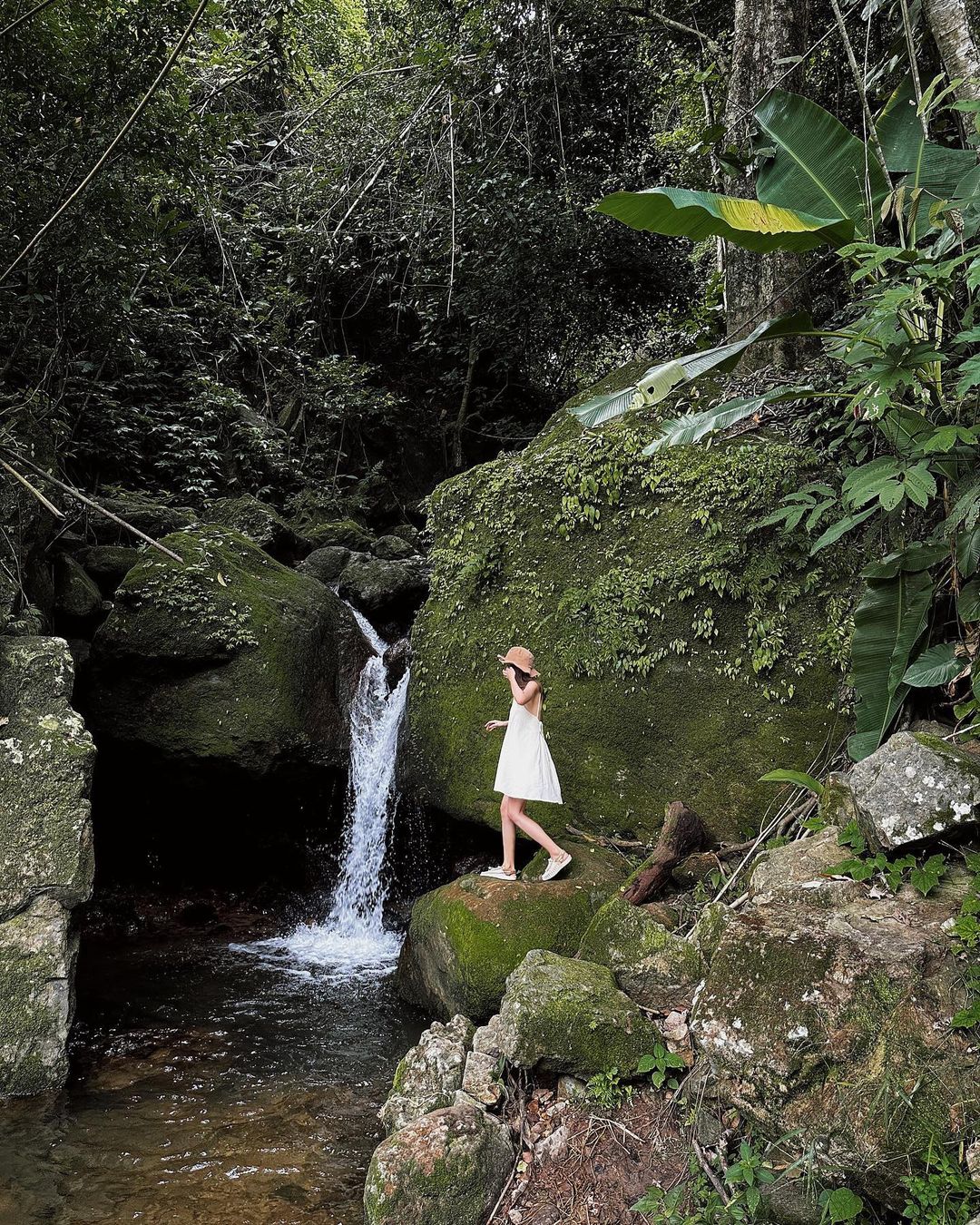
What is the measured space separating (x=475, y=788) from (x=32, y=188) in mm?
5758

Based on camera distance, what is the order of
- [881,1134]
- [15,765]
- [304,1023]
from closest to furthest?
[881,1134] < [15,765] < [304,1023]

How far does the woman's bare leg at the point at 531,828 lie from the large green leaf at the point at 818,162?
164 inches

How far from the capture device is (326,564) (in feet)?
37.7

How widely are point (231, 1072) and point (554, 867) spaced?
2.30 metres

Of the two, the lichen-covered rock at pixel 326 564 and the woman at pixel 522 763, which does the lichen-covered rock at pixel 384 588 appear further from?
→ the woman at pixel 522 763

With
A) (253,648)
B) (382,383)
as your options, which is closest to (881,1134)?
(253,648)

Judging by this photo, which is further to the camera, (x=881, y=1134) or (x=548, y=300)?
(x=548, y=300)

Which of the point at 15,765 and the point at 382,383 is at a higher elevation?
the point at 382,383

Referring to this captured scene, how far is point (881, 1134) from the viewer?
2729mm

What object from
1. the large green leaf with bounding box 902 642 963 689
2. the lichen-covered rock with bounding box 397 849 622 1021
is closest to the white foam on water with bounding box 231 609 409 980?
the lichen-covered rock with bounding box 397 849 622 1021

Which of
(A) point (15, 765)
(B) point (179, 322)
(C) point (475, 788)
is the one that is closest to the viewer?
(A) point (15, 765)

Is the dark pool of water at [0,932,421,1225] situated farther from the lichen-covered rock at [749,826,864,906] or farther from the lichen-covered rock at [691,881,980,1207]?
the lichen-covered rock at [749,826,864,906]

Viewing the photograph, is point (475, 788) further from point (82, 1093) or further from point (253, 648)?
point (82, 1093)

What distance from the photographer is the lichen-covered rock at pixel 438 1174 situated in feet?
10.7
